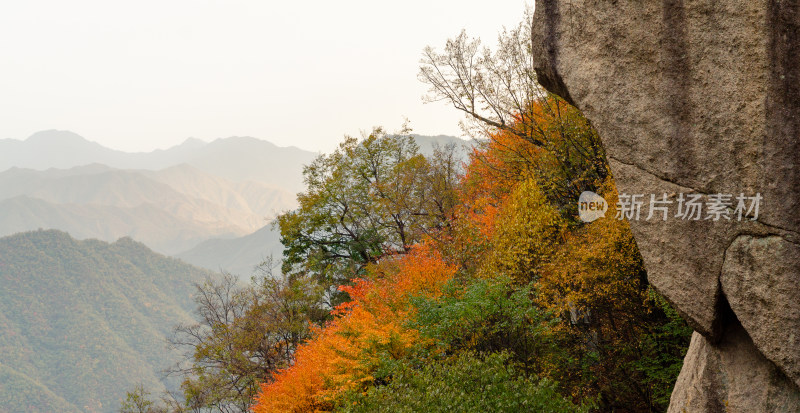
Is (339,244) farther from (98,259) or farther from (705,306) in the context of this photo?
(98,259)

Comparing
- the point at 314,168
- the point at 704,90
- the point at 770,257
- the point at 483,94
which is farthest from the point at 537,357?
the point at 314,168

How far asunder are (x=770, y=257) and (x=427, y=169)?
2784 cm

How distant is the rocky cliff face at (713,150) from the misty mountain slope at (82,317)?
442ft

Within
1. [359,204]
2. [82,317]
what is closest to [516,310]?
[359,204]

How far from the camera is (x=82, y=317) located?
499ft

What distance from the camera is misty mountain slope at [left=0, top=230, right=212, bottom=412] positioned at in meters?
126

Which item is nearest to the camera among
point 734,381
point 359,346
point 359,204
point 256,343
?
point 734,381

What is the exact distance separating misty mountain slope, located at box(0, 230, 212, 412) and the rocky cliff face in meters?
135

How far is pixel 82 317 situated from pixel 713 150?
570 ft

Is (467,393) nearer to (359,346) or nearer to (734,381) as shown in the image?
(734,381)

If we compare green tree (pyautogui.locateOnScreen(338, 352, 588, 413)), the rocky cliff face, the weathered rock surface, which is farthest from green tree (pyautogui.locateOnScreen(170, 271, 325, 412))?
the rocky cliff face

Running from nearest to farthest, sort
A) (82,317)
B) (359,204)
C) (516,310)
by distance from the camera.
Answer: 1. (516,310)
2. (359,204)
3. (82,317)

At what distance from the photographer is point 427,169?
35219 mm

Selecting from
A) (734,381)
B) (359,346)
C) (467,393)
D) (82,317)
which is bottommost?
(82,317)
